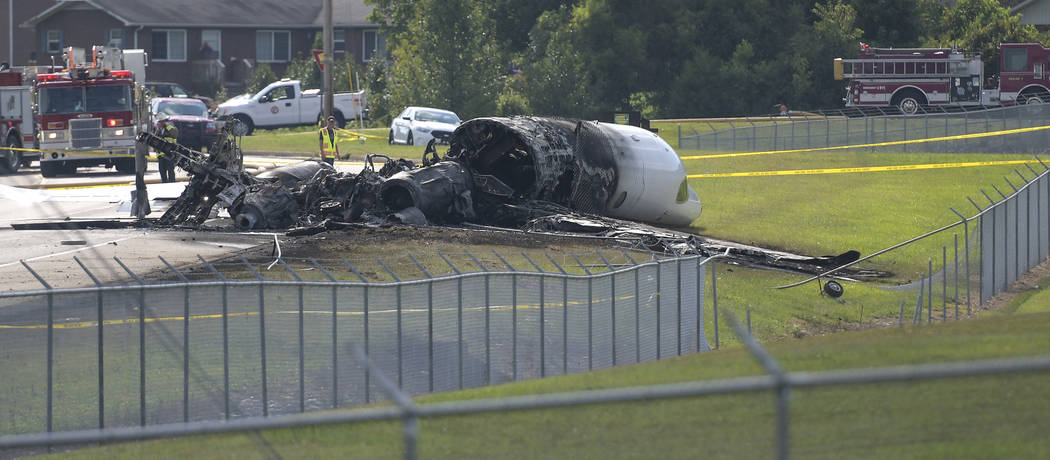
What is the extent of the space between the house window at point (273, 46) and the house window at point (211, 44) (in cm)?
266

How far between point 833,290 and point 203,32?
67449 millimetres

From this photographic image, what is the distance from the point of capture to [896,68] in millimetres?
60469

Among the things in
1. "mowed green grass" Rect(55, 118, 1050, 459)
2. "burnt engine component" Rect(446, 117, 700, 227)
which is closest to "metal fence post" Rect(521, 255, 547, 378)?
"mowed green grass" Rect(55, 118, 1050, 459)

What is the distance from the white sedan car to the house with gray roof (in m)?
26.9

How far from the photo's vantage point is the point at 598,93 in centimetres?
6969

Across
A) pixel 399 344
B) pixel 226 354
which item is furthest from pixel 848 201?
pixel 226 354

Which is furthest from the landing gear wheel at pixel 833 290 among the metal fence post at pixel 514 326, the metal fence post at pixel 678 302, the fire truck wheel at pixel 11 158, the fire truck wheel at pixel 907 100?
the fire truck wheel at pixel 907 100

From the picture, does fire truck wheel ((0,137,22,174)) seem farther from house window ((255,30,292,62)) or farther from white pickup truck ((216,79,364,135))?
house window ((255,30,292,62))

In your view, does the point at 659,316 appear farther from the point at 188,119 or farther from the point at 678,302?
the point at 188,119

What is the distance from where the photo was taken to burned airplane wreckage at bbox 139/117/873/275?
2888cm

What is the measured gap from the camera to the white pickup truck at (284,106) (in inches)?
2606

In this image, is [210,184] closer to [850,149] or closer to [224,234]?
[224,234]

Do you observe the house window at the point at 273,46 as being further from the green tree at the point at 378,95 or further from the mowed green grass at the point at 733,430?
the mowed green grass at the point at 733,430

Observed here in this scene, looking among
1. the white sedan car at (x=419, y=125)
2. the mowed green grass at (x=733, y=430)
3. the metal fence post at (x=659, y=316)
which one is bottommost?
the metal fence post at (x=659, y=316)
